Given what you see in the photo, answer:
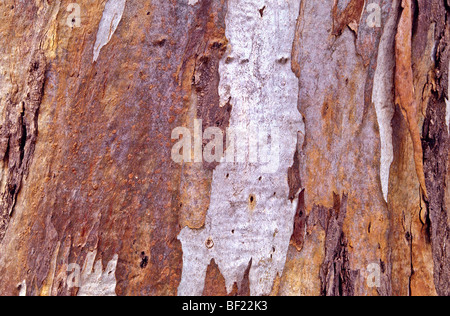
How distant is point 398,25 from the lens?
958 mm

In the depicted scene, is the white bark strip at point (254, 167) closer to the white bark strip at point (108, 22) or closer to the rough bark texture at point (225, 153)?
the rough bark texture at point (225, 153)

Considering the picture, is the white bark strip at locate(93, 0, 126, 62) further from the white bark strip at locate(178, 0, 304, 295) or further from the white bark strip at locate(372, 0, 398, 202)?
the white bark strip at locate(372, 0, 398, 202)

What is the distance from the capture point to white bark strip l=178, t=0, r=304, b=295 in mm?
955

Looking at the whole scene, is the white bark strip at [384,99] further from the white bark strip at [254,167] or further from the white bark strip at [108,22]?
the white bark strip at [108,22]

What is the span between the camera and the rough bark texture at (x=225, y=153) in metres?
0.93

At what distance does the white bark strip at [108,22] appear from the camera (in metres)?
0.94

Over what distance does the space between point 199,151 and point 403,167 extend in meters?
0.58

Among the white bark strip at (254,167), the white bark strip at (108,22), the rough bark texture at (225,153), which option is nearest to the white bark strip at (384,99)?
the rough bark texture at (225,153)

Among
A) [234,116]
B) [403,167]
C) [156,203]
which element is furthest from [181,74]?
[403,167]

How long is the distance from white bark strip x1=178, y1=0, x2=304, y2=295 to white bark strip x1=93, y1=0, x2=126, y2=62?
30 cm

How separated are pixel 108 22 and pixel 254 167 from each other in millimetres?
564

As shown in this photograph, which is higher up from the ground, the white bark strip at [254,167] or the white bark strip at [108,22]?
the white bark strip at [108,22]

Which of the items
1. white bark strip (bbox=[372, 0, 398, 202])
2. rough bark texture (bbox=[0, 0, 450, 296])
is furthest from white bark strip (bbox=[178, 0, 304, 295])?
white bark strip (bbox=[372, 0, 398, 202])
